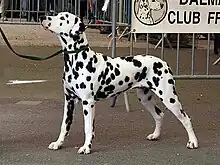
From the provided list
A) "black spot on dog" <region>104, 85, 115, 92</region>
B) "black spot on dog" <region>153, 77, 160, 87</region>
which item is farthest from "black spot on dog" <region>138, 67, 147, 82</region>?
"black spot on dog" <region>104, 85, 115, 92</region>

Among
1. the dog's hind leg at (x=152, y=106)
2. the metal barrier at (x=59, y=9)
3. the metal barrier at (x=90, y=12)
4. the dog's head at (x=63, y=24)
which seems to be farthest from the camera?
the metal barrier at (x=59, y=9)

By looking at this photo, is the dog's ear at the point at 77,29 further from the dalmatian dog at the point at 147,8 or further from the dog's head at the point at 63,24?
the dalmatian dog at the point at 147,8

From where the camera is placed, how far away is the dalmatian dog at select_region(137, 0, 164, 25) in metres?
8.65

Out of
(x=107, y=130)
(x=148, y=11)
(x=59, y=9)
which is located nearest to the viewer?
(x=107, y=130)

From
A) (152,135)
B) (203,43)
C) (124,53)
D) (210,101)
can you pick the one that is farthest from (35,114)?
(203,43)

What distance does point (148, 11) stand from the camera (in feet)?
28.3

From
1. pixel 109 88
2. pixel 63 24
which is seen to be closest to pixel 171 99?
pixel 109 88

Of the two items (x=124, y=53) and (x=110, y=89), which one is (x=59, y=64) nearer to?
(x=124, y=53)

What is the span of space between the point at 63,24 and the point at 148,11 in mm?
2435

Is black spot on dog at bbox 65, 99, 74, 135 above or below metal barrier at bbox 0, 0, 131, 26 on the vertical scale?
below

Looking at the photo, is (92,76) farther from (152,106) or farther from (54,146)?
(152,106)

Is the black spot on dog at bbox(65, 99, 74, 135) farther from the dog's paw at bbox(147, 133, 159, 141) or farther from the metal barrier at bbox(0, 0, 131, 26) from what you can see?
the metal barrier at bbox(0, 0, 131, 26)

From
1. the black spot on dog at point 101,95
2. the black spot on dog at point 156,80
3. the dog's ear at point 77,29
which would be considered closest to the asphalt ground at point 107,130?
the black spot on dog at point 101,95

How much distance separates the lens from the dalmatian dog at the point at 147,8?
8648mm
